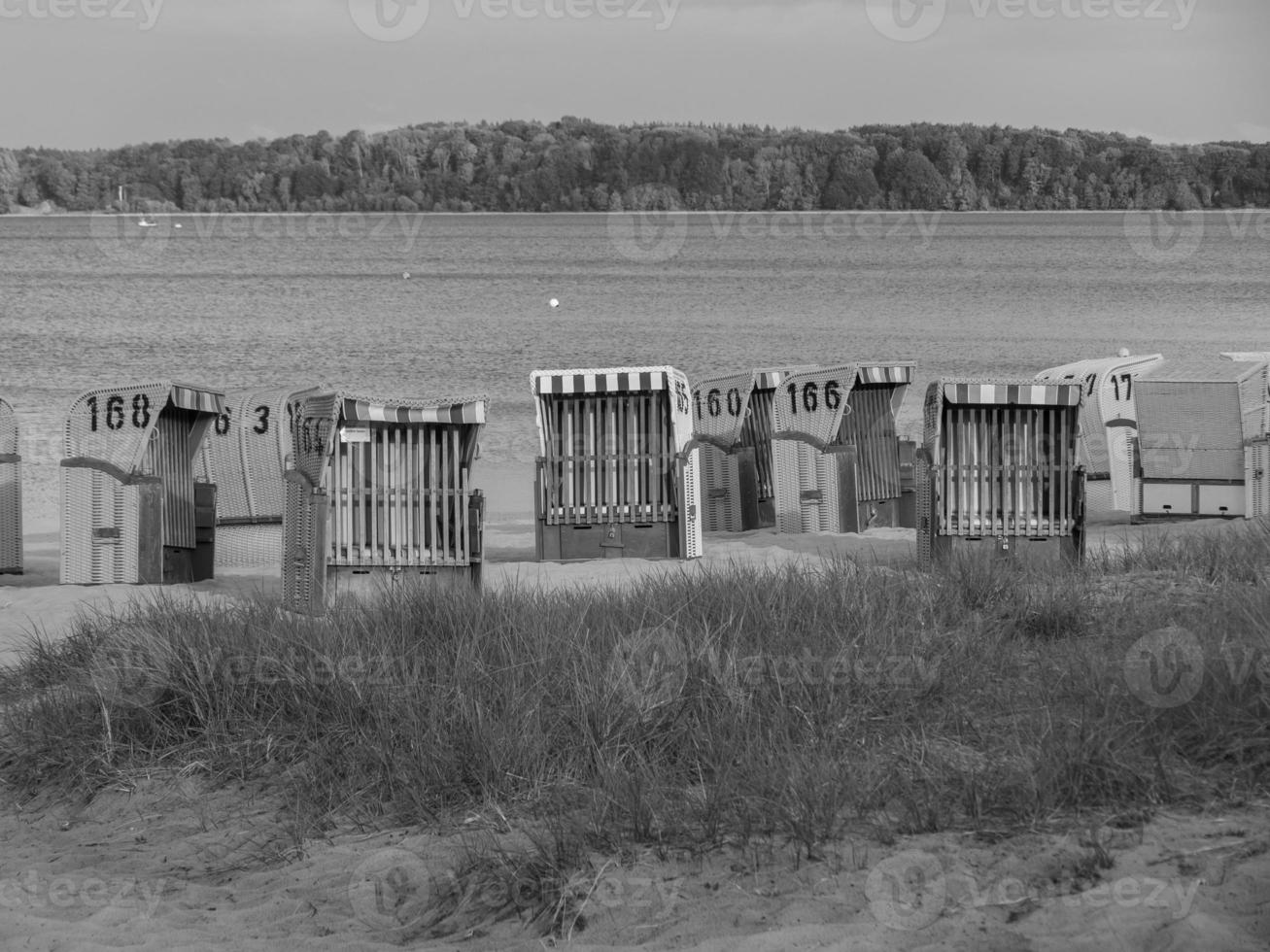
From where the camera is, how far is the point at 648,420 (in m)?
10.1

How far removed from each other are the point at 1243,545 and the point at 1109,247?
363ft

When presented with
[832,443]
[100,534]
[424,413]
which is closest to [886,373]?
[832,443]

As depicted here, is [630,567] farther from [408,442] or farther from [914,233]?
[914,233]

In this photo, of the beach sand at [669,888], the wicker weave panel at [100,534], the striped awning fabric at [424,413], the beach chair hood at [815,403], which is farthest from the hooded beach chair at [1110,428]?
the beach sand at [669,888]

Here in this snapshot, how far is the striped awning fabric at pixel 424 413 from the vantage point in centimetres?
A: 807

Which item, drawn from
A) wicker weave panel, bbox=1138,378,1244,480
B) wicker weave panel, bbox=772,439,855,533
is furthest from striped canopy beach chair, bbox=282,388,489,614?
wicker weave panel, bbox=1138,378,1244,480

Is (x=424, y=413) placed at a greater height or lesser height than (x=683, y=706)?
greater

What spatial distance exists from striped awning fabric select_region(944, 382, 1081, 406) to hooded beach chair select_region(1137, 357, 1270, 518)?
2977 mm

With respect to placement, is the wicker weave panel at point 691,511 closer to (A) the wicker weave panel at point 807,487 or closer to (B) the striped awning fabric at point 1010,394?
(A) the wicker weave panel at point 807,487

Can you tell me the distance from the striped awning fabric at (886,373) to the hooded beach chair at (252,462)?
4399mm

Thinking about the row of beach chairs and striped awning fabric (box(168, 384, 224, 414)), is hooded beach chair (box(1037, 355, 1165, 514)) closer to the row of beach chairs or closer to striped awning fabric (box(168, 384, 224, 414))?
the row of beach chairs

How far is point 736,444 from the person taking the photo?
41.1 feet

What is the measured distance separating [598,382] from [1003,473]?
269cm

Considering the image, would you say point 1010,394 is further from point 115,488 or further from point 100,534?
point 100,534
